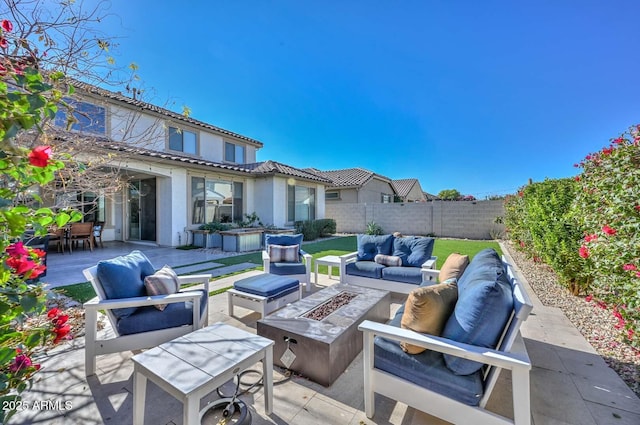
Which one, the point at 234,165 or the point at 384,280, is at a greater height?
the point at 234,165

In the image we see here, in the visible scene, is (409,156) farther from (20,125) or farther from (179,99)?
(20,125)

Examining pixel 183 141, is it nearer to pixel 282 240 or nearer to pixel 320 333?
pixel 282 240

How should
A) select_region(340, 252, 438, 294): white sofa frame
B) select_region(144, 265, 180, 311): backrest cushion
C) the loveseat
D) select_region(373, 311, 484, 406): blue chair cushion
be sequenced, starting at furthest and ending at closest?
the loveseat, select_region(340, 252, 438, 294): white sofa frame, select_region(144, 265, 180, 311): backrest cushion, select_region(373, 311, 484, 406): blue chair cushion

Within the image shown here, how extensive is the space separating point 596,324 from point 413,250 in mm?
2689

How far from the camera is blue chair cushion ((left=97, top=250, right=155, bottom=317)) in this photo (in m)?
2.72

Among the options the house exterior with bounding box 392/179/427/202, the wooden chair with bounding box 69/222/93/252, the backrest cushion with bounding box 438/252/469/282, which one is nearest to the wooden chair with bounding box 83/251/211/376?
the backrest cushion with bounding box 438/252/469/282

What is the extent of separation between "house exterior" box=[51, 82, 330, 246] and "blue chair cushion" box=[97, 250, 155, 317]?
22.5 feet

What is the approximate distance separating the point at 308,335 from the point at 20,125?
8.13ft

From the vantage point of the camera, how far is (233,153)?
544 inches

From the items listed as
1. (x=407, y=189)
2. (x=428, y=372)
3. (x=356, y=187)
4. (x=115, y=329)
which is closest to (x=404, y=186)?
(x=407, y=189)

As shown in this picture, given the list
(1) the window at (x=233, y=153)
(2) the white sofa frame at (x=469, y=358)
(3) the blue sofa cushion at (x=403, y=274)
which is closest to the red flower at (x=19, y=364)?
(2) the white sofa frame at (x=469, y=358)

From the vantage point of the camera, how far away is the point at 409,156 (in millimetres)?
20156

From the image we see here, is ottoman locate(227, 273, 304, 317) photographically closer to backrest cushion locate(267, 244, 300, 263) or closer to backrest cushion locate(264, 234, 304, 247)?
backrest cushion locate(267, 244, 300, 263)

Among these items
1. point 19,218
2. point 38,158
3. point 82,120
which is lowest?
point 19,218
